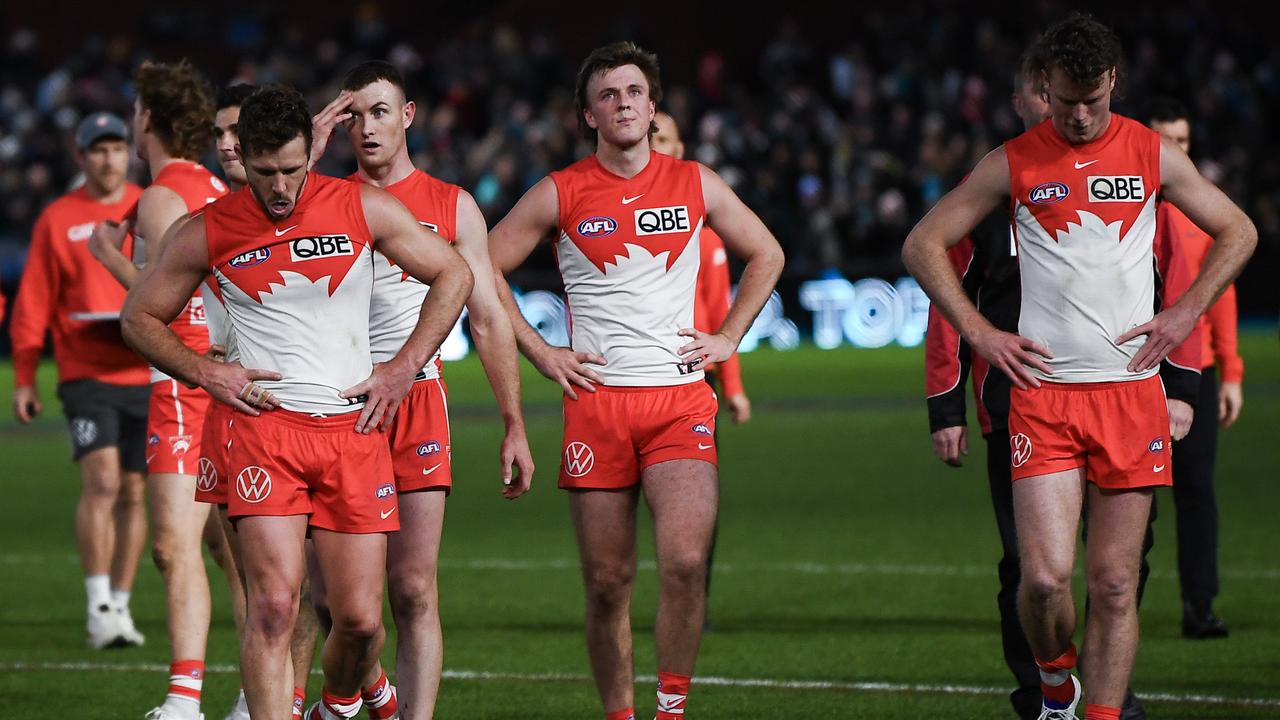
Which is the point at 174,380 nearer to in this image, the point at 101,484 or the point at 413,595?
the point at 413,595

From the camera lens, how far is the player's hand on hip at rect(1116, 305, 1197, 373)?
6.49 meters

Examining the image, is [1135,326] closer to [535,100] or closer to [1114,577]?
[1114,577]

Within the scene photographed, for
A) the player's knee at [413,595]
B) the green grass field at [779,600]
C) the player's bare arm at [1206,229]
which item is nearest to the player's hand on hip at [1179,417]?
the player's bare arm at [1206,229]

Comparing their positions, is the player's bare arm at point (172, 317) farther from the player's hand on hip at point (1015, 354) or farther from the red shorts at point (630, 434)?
the player's hand on hip at point (1015, 354)

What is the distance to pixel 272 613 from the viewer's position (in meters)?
6.08

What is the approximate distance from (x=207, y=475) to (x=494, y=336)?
3.87 feet

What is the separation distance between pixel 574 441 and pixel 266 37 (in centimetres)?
3331

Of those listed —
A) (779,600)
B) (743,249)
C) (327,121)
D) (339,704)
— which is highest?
(327,121)

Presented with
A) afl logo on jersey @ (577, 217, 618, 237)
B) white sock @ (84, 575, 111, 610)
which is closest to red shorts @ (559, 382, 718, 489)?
afl logo on jersey @ (577, 217, 618, 237)

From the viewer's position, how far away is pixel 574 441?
701 centimetres

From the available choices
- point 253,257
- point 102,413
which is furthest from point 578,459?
point 102,413

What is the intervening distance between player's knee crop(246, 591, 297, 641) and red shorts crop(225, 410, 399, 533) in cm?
27

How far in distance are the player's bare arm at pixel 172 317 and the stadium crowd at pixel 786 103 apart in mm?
19328

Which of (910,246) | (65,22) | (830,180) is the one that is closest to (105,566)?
(910,246)
